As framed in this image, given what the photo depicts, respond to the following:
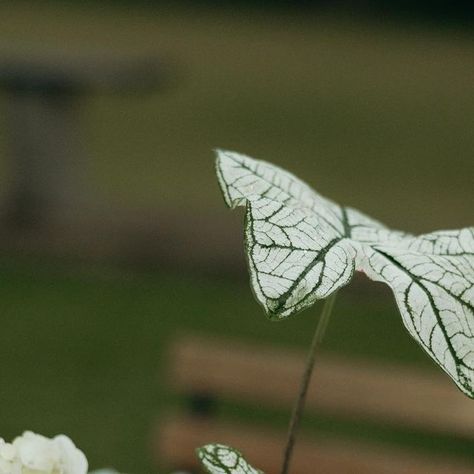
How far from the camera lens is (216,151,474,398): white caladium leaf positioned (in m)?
0.41

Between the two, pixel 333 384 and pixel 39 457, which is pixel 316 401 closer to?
pixel 333 384

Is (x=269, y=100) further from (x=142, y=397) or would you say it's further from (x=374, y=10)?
(x=142, y=397)

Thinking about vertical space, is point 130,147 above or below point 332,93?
below

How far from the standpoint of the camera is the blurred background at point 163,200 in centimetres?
268

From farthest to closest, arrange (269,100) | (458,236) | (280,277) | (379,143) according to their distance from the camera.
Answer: (269,100) → (379,143) → (458,236) → (280,277)

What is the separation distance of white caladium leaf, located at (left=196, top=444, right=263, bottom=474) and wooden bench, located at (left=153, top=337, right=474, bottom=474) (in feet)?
2.66

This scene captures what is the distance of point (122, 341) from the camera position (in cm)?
303

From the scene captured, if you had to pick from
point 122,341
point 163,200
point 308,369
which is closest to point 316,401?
point 308,369

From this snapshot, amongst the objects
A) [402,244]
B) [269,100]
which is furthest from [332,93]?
[402,244]

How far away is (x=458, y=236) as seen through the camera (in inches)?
20.3

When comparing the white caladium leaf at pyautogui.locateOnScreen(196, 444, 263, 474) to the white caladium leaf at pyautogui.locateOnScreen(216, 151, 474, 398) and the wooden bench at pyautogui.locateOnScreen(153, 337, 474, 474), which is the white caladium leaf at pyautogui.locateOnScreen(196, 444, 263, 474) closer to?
the white caladium leaf at pyautogui.locateOnScreen(216, 151, 474, 398)

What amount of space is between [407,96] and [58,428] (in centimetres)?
623

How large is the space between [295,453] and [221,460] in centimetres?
86

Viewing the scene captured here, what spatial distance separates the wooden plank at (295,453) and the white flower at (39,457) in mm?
837
